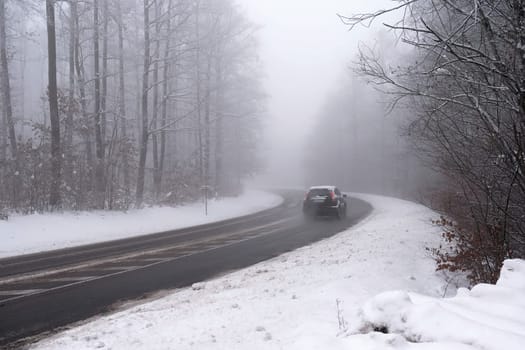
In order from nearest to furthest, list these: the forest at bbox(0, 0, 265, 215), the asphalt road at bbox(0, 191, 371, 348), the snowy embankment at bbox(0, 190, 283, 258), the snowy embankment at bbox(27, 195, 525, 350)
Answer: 1. the snowy embankment at bbox(27, 195, 525, 350)
2. the asphalt road at bbox(0, 191, 371, 348)
3. the snowy embankment at bbox(0, 190, 283, 258)
4. the forest at bbox(0, 0, 265, 215)

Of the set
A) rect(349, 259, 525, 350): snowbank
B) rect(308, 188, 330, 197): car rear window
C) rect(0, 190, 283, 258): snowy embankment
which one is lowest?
rect(0, 190, 283, 258): snowy embankment

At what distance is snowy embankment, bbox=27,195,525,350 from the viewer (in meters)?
3.39

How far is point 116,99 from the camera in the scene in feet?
79.4

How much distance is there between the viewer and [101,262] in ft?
33.9

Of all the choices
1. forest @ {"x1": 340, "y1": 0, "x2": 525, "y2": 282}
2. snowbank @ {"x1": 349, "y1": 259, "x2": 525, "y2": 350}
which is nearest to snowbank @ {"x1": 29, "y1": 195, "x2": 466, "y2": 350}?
snowbank @ {"x1": 349, "y1": 259, "x2": 525, "y2": 350}

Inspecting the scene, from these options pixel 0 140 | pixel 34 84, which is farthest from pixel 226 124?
pixel 34 84

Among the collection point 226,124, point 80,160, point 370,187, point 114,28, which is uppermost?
point 114,28

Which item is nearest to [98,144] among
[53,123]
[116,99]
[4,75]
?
[53,123]

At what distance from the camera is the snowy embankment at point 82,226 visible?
13531mm

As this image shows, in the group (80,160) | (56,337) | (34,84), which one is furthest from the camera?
(34,84)

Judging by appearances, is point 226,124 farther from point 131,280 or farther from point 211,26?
point 131,280

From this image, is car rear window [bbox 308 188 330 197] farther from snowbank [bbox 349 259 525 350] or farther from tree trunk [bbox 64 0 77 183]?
snowbank [bbox 349 259 525 350]

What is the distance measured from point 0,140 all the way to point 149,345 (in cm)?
2674

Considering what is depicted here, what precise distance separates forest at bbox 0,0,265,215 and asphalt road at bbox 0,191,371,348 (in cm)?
549
